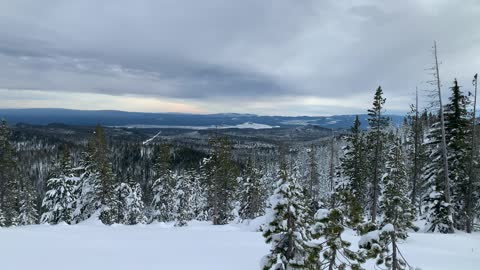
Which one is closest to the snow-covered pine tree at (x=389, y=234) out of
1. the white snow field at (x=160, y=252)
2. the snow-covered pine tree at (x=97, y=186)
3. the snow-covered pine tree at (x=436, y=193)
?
the white snow field at (x=160, y=252)

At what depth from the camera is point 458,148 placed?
2541cm

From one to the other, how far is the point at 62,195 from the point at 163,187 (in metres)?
→ 11.8

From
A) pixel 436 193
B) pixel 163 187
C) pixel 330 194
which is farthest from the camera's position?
pixel 163 187

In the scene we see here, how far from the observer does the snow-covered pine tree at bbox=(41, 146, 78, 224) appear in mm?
39544

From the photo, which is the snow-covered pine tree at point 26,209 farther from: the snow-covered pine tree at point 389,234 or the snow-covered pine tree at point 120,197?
the snow-covered pine tree at point 389,234

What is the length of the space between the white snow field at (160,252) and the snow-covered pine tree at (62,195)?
77.4ft

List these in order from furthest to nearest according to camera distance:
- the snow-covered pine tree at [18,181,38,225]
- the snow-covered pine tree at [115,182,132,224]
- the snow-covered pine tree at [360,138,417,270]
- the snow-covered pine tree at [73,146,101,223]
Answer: the snow-covered pine tree at [18,181,38,225] → the snow-covered pine tree at [115,182,132,224] → the snow-covered pine tree at [73,146,101,223] → the snow-covered pine tree at [360,138,417,270]

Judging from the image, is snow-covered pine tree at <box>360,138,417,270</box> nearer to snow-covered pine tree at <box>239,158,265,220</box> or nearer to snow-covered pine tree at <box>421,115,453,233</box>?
snow-covered pine tree at <box>421,115,453,233</box>

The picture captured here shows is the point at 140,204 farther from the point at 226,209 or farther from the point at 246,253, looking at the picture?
the point at 246,253

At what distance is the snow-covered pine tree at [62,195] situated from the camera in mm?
39544

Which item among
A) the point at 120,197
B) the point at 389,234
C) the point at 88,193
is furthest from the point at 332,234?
the point at 120,197

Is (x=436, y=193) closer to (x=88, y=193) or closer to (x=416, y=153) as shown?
(x=416, y=153)

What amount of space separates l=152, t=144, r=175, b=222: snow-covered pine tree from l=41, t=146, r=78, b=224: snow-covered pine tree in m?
10.0

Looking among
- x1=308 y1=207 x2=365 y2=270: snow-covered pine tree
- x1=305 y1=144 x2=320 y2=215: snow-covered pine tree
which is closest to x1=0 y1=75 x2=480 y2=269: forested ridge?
x1=308 y1=207 x2=365 y2=270: snow-covered pine tree
